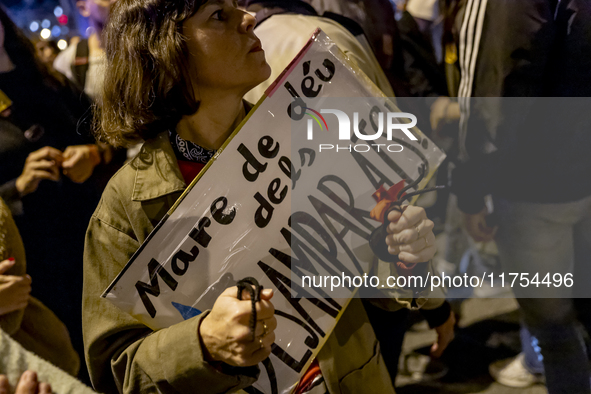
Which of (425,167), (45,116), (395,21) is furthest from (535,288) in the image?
(45,116)

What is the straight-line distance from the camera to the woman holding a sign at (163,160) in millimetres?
730

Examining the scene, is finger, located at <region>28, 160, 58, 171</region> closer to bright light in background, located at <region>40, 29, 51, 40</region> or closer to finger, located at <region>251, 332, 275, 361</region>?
bright light in background, located at <region>40, 29, 51, 40</region>

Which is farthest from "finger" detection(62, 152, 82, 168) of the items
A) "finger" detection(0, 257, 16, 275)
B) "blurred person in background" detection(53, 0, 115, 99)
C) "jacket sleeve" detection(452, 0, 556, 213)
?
"jacket sleeve" detection(452, 0, 556, 213)

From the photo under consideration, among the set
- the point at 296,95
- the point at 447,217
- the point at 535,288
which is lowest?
the point at 535,288

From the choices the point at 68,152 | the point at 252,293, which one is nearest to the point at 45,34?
the point at 68,152

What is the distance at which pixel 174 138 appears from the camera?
0.87 m

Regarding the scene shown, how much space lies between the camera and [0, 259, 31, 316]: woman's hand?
1066 millimetres

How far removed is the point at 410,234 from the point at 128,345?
0.60 metres

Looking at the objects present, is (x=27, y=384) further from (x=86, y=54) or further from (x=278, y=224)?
(x=86, y=54)

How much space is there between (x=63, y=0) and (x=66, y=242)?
67 cm

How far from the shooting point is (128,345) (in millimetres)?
810

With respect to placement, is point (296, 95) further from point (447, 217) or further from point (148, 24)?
point (447, 217)

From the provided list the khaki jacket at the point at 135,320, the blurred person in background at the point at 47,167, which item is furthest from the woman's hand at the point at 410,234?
the blurred person in background at the point at 47,167

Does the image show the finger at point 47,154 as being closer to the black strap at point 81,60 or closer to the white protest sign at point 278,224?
the black strap at point 81,60
